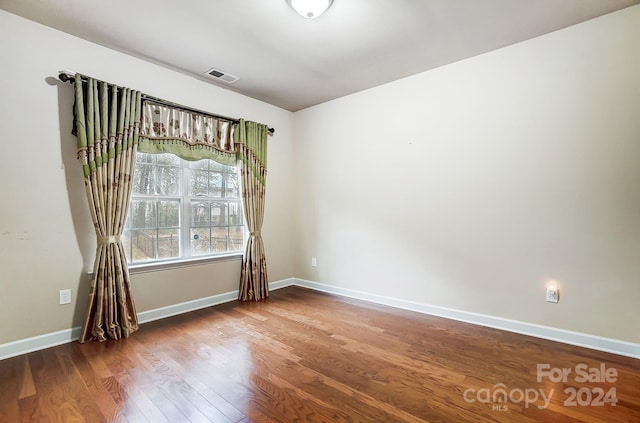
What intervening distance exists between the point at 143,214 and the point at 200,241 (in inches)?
27.8

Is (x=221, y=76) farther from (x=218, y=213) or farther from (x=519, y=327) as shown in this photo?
(x=519, y=327)

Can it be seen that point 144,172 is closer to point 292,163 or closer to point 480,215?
point 292,163

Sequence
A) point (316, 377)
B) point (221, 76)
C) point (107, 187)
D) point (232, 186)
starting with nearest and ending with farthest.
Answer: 1. point (316, 377)
2. point (107, 187)
3. point (221, 76)
4. point (232, 186)

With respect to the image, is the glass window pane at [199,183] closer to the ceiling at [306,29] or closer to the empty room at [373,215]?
the empty room at [373,215]

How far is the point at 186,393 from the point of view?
1.88m

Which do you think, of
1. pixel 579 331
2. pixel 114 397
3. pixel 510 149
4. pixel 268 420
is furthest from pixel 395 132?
pixel 114 397

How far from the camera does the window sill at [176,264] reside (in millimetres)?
3022

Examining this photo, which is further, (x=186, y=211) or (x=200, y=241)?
(x=200, y=241)

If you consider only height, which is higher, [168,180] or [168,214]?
[168,180]

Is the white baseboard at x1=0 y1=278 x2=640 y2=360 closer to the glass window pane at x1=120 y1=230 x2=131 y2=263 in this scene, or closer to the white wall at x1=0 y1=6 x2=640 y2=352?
the white wall at x1=0 y1=6 x2=640 y2=352

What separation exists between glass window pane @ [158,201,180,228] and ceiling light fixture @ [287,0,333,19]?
7.66 ft

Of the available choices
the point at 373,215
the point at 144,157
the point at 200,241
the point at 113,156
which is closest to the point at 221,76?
the point at 144,157

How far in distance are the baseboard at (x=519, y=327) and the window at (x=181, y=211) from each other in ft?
6.08

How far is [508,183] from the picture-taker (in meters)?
2.83
